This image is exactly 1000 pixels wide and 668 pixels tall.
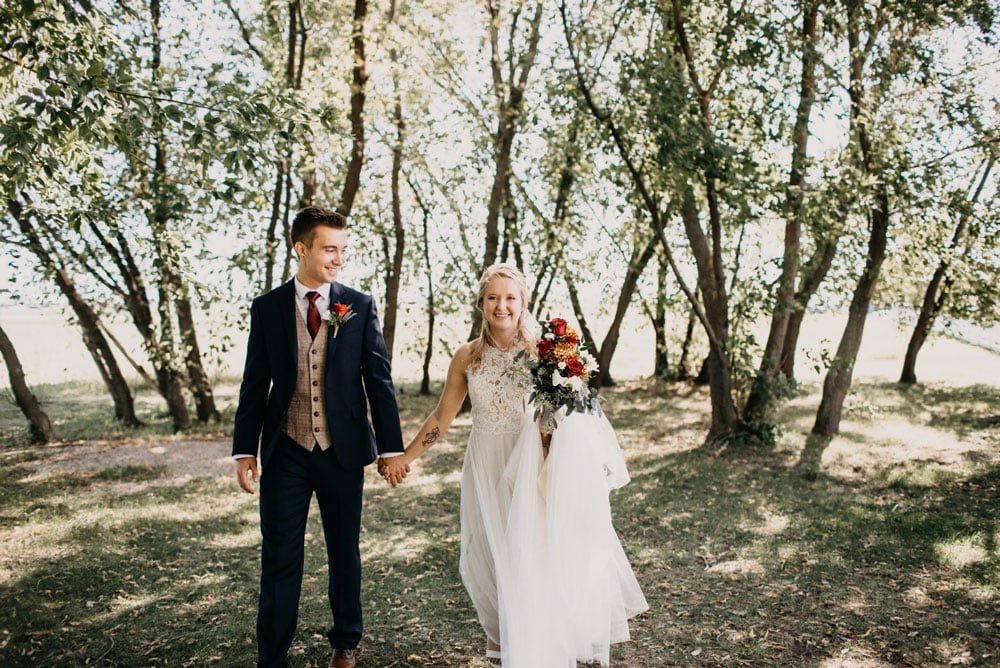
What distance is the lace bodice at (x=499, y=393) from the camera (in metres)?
4.51

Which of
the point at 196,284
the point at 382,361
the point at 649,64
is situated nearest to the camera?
the point at 382,361

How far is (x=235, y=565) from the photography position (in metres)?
6.47

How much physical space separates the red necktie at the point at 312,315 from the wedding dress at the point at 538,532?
38.9 inches

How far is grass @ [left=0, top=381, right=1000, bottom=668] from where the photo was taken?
4.89 metres

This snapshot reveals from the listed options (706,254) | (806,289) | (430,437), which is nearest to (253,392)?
(430,437)

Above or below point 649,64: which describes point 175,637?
below

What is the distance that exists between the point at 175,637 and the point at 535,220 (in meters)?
12.9

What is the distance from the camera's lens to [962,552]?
21.5 ft

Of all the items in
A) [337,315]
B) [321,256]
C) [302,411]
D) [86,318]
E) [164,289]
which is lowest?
[302,411]

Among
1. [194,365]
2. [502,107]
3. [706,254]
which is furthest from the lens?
[502,107]

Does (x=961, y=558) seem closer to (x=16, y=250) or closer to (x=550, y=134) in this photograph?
(x=550, y=134)

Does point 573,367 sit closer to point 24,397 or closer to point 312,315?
point 312,315

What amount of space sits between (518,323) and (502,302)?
0.75ft

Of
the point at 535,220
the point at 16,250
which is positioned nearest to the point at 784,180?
the point at 535,220
